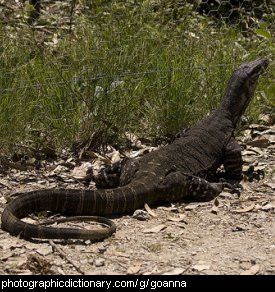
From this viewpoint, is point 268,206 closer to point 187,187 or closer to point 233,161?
point 187,187

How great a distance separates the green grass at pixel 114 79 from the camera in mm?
8953

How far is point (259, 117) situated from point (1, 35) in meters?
3.35

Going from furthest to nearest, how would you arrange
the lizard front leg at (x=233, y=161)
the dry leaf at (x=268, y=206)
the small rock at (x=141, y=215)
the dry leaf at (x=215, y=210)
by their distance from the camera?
the lizard front leg at (x=233, y=161) → the dry leaf at (x=268, y=206) → the dry leaf at (x=215, y=210) → the small rock at (x=141, y=215)

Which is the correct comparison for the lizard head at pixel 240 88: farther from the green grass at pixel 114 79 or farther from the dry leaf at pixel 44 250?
the dry leaf at pixel 44 250

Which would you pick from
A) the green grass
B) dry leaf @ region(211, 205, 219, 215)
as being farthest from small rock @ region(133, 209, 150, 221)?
the green grass

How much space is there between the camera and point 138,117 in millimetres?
9648

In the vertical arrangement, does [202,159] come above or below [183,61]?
below

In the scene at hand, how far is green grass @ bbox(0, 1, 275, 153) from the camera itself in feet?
29.4

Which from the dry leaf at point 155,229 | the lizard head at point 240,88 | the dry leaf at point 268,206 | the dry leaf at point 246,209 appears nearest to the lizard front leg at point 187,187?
the dry leaf at point 246,209

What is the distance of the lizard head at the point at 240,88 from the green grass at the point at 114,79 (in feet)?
2.00

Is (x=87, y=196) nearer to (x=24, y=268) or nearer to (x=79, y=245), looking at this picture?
(x=79, y=245)

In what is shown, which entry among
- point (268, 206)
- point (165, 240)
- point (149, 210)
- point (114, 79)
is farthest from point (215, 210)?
point (114, 79)

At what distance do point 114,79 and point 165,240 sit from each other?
9.90 feet
